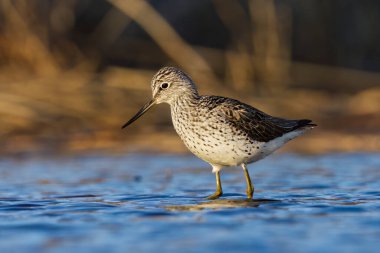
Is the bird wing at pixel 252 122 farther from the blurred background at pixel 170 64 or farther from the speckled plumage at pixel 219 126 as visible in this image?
the blurred background at pixel 170 64

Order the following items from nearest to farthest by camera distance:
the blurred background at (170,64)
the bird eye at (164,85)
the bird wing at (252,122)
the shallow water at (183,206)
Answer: the shallow water at (183,206) < the bird wing at (252,122) < the bird eye at (164,85) < the blurred background at (170,64)

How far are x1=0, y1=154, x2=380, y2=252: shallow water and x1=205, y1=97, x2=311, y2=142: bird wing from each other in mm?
657

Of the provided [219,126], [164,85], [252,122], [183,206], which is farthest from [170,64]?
[183,206]

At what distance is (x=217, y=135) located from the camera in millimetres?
8609

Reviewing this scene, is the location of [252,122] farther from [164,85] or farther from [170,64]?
[170,64]

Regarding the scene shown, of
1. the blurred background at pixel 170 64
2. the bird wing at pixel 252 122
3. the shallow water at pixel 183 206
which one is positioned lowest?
the shallow water at pixel 183 206

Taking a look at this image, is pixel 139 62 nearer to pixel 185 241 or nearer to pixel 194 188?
pixel 194 188

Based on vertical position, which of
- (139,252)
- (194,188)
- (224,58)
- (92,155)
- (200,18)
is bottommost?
(139,252)

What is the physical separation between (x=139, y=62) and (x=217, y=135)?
25.7 feet

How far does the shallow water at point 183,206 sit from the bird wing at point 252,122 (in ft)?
2.16

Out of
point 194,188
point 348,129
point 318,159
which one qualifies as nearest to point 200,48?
point 348,129

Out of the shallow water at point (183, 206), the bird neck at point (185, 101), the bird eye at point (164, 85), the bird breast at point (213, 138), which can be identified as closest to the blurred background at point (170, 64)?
the shallow water at point (183, 206)

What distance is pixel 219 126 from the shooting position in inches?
341

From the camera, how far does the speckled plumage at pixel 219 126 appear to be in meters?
8.62
